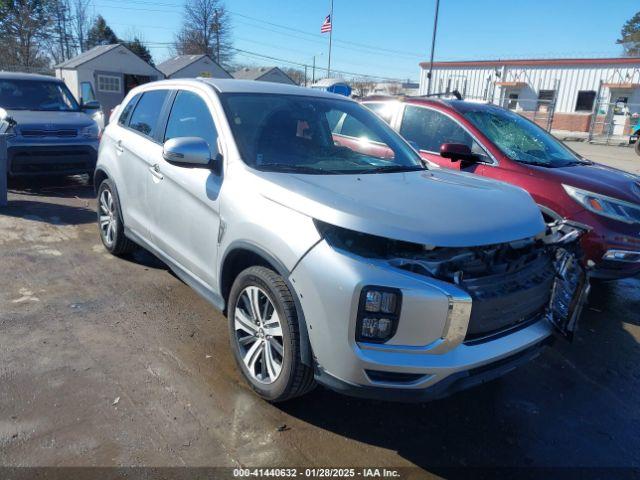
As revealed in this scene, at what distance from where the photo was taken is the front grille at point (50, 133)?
7.55 metres

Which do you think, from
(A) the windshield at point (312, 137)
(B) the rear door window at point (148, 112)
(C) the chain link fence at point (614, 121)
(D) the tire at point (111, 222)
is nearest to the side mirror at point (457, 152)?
(A) the windshield at point (312, 137)

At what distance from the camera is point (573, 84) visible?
32094mm

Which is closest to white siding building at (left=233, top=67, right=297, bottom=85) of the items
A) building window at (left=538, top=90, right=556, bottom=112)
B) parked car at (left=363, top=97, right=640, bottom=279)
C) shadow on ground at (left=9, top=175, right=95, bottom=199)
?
building window at (left=538, top=90, right=556, bottom=112)

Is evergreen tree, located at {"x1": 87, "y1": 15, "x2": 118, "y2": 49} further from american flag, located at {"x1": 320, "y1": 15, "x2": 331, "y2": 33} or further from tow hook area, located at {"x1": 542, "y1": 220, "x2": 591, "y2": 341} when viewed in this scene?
tow hook area, located at {"x1": 542, "y1": 220, "x2": 591, "y2": 341}

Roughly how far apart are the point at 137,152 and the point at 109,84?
104 ft

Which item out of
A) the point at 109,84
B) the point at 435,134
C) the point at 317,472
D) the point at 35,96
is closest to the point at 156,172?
the point at 317,472

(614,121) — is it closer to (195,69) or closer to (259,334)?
(195,69)

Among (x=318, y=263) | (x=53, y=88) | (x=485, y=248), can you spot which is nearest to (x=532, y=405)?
(x=485, y=248)

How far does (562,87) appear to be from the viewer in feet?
107

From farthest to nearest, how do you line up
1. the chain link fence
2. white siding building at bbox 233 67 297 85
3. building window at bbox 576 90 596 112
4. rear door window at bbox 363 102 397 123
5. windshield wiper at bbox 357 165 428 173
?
white siding building at bbox 233 67 297 85
building window at bbox 576 90 596 112
the chain link fence
rear door window at bbox 363 102 397 123
windshield wiper at bbox 357 165 428 173

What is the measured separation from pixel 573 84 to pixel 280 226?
35352mm

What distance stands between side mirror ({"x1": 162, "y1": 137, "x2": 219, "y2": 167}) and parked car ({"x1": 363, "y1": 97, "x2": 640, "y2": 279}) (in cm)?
264

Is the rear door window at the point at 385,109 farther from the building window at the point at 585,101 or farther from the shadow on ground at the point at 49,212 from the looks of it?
the building window at the point at 585,101

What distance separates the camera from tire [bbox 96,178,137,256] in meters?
4.78
